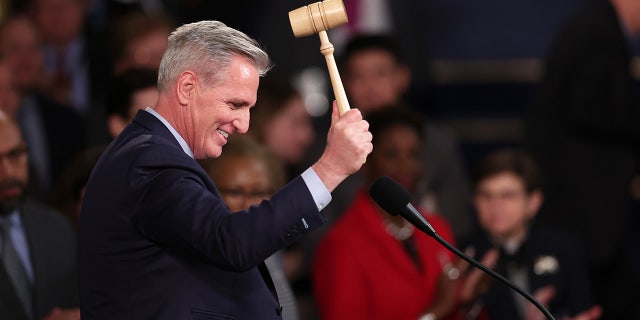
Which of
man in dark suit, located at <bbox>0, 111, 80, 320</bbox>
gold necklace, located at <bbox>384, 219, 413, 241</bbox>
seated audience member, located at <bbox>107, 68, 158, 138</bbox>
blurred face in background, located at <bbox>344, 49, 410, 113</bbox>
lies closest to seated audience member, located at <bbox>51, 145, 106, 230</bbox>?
seated audience member, located at <bbox>107, 68, 158, 138</bbox>

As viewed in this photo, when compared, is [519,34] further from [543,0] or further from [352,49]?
[352,49]

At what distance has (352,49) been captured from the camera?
5816mm

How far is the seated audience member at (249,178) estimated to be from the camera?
13.3 ft

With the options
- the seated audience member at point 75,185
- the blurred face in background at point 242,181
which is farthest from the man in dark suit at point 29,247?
the blurred face in background at point 242,181

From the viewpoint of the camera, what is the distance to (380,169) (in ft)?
16.0

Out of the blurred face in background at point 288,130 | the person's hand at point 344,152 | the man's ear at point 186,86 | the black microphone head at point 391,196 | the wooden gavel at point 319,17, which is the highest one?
the wooden gavel at point 319,17

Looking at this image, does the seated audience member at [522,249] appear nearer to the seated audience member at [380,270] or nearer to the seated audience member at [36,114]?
the seated audience member at [380,270]

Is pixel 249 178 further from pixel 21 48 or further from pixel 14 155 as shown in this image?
pixel 21 48

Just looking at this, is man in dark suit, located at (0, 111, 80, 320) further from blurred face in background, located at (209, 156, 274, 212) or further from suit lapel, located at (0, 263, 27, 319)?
blurred face in background, located at (209, 156, 274, 212)

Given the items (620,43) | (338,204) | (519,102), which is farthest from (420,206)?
(519,102)

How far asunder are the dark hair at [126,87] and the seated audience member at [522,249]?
128cm

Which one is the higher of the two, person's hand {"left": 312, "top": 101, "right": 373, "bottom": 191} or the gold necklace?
person's hand {"left": 312, "top": 101, "right": 373, "bottom": 191}

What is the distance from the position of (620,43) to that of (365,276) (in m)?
1.63

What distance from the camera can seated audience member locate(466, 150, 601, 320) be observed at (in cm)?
457
